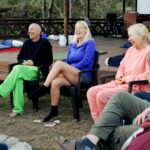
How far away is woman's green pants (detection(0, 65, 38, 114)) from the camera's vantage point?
568 centimetres

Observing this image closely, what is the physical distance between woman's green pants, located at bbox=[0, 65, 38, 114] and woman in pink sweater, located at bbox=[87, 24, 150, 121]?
1.28m

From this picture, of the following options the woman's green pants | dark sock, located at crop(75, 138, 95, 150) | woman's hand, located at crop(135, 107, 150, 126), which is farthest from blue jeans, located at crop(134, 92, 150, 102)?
the woman's green pants

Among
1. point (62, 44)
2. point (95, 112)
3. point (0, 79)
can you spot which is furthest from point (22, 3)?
point (95, 112)

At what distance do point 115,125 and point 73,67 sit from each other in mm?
2048

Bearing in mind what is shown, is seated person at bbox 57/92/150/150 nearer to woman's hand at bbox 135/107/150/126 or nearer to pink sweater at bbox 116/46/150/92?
woman's hand at bbox 135/107/150/126

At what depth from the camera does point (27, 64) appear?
587 centimetres

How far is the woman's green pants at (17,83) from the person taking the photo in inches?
224

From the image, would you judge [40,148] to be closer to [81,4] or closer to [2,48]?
[2,48]

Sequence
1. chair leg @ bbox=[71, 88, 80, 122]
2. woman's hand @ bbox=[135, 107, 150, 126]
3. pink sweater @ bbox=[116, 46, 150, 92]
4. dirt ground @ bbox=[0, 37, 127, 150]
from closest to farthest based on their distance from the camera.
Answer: woman's hand @ bbox=[135, 107, 150, 126], pink sweater @ bbox=[116, 46, 150, 92], dirt ground @ bbox=[0, 37, 127, 150], chair leg @ bbox=[71, 88, 80, 122]

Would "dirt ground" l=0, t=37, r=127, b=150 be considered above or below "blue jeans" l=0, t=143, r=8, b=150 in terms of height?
below

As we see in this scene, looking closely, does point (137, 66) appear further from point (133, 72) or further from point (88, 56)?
point (88, 56)

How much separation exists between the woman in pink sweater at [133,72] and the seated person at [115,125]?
926 millimetres

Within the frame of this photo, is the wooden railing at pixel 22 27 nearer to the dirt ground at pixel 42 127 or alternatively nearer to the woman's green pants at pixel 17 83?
the dirt ground at pixel 42 127

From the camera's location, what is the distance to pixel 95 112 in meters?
4.66
